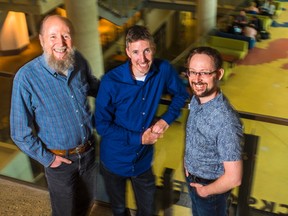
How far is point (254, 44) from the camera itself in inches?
576

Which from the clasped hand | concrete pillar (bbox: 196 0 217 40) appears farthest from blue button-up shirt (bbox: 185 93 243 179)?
concrete pillar (bbox: 196 0 217 40)

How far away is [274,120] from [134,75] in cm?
112

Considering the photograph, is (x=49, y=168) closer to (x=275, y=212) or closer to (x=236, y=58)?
(x=275, y=212)

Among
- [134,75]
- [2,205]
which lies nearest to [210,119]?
[134,75]

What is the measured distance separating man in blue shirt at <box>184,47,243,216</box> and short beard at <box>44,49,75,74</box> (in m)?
0.83

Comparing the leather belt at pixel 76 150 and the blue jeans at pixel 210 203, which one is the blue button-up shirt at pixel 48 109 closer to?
the leather belt at pixel 76 150

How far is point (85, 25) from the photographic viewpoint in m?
8.41

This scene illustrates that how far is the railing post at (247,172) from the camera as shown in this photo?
3.05 m

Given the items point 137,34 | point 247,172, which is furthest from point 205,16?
point 137,34

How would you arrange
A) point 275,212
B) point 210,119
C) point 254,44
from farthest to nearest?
point 254,44, point 275,212, point 210,119

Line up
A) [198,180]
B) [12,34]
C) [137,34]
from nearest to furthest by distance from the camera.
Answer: [137,34], [198,180], [12,34]

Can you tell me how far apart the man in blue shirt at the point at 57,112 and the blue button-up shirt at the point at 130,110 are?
6.4 inches

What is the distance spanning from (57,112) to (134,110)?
537 millimetres

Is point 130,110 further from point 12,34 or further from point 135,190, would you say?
point 12,34
